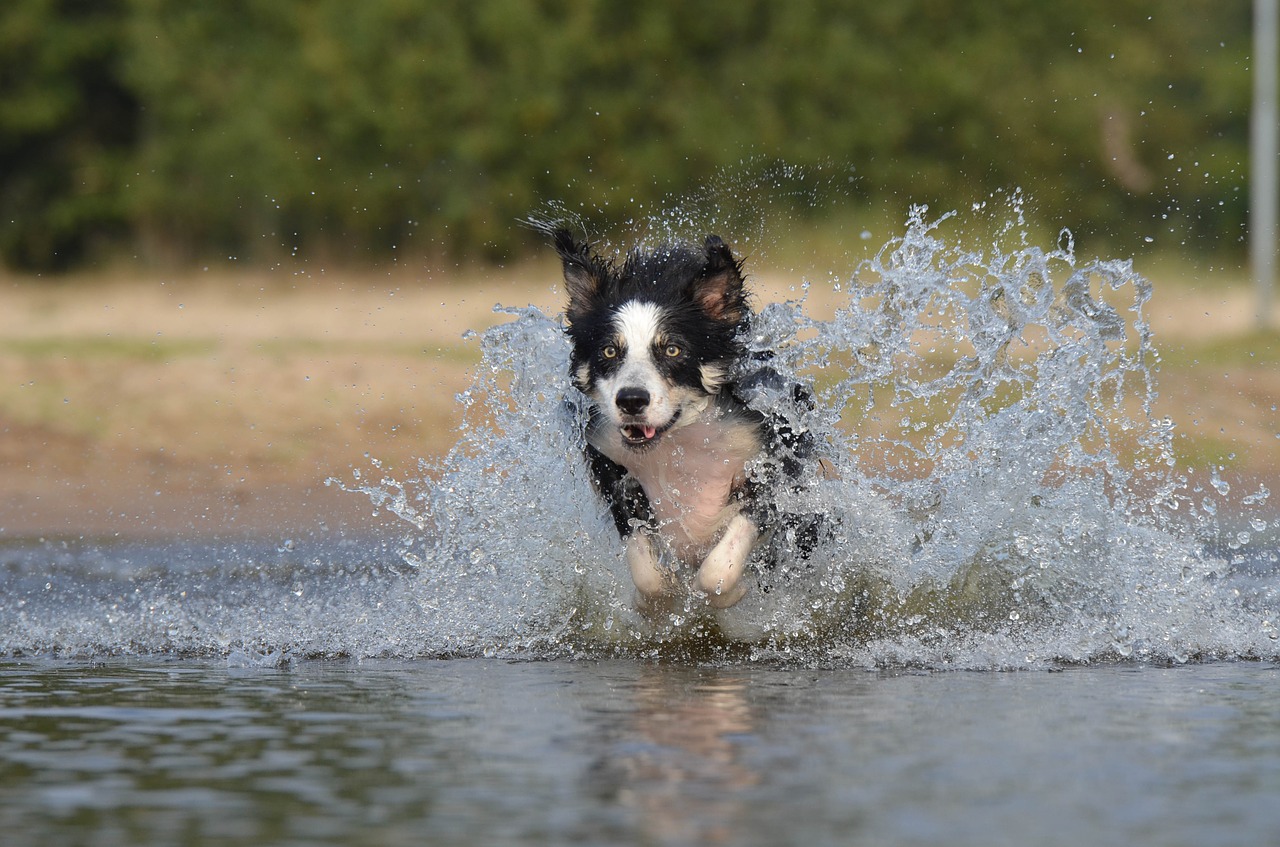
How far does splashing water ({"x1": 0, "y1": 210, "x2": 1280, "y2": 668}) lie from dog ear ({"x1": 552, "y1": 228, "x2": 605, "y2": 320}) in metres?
0.44

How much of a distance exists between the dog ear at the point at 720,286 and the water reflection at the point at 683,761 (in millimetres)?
1559

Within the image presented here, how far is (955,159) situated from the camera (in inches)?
1084

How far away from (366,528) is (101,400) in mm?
4032

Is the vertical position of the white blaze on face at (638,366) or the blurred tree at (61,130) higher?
the blurred tree at (61,130)

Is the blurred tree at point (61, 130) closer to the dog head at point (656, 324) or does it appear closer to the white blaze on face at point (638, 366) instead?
the dog head at point (656, 324)

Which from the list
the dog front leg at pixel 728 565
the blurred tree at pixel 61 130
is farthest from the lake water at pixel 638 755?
the blurred tree at pixel 61 130

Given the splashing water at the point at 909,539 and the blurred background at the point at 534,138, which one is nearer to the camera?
the splashing water at the point at 909,539

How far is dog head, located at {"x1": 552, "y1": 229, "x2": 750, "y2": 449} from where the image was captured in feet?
21.2

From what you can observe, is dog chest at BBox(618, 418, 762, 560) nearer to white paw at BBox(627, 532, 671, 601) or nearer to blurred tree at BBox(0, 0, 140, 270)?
white paw at BBox(627, 532, 671, 601)

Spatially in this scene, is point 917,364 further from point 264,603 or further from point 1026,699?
point 1026,699

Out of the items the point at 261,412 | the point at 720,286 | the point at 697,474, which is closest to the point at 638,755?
the point at 697,474

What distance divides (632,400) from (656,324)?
422 millimetres

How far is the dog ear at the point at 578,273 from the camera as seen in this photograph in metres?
6.83

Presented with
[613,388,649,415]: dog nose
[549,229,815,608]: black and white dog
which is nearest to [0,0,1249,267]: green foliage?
[549,229,815,608]: black and white dog
